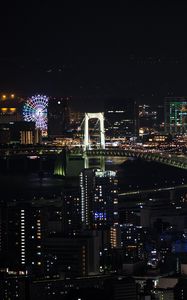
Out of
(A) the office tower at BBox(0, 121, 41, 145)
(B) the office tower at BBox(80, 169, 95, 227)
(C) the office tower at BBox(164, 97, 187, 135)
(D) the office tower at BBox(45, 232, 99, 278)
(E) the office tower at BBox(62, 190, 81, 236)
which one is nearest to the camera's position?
(D) the office tower at BBox(45, 232, 99, 278)

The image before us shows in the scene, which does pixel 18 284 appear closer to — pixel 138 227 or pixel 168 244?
pixel 168 244

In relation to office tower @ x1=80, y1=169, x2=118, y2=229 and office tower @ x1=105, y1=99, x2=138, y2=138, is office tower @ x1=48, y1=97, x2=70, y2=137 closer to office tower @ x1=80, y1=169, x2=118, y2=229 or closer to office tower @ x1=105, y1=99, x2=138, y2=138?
office tower @ x1=105, y1=99, x2=138, y2=138

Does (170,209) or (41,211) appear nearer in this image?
(41,211)

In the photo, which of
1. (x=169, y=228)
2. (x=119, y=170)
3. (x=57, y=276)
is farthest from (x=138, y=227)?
(x=119, y=170)

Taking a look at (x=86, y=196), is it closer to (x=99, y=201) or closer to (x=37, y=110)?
(x=99, y=201)

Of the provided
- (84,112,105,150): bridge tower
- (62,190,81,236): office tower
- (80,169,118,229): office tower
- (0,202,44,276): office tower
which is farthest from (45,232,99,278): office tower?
(84,112,105,150): bridge tower

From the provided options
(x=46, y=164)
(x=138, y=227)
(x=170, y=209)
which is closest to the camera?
(x=138, y=227)
